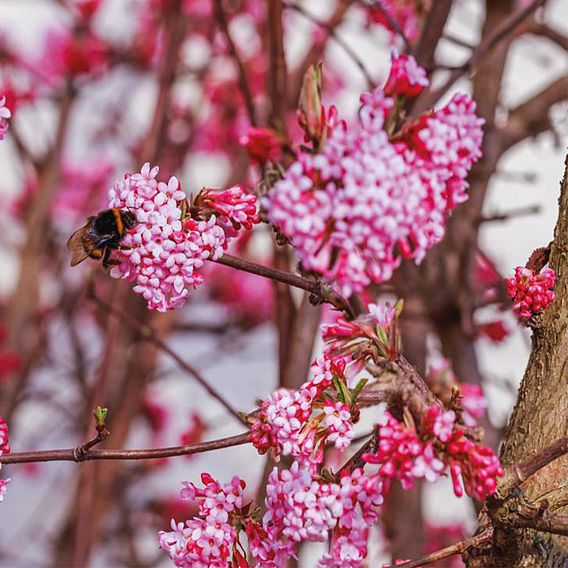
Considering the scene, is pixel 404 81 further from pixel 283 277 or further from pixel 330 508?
pixel 330 508

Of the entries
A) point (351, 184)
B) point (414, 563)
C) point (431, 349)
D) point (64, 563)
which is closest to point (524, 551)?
point (414, 563)

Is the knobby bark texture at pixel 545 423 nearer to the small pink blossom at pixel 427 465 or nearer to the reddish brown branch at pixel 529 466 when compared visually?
the reddish brown branch at pixel 529 466

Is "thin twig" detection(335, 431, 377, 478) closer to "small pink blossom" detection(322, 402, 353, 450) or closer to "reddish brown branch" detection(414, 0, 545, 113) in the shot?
"small pink blossom" detection(322, 402, 353, 450)

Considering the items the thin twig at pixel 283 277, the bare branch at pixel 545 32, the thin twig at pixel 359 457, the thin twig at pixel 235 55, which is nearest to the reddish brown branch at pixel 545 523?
the thin twig at pixel 359 457

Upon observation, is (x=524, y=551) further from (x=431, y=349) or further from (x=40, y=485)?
(x=40, y=485)

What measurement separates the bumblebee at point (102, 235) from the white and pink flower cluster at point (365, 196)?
17 centimetres

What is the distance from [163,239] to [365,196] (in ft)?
0.63

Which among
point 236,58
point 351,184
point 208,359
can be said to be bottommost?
point 351,184

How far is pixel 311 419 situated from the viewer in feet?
2.23

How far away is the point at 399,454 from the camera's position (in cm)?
60

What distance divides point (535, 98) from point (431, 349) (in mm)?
605

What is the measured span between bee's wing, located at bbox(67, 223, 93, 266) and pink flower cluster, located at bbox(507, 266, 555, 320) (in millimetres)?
364

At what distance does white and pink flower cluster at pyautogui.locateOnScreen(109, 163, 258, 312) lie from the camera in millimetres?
672

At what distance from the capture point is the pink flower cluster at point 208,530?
72 centimetres
